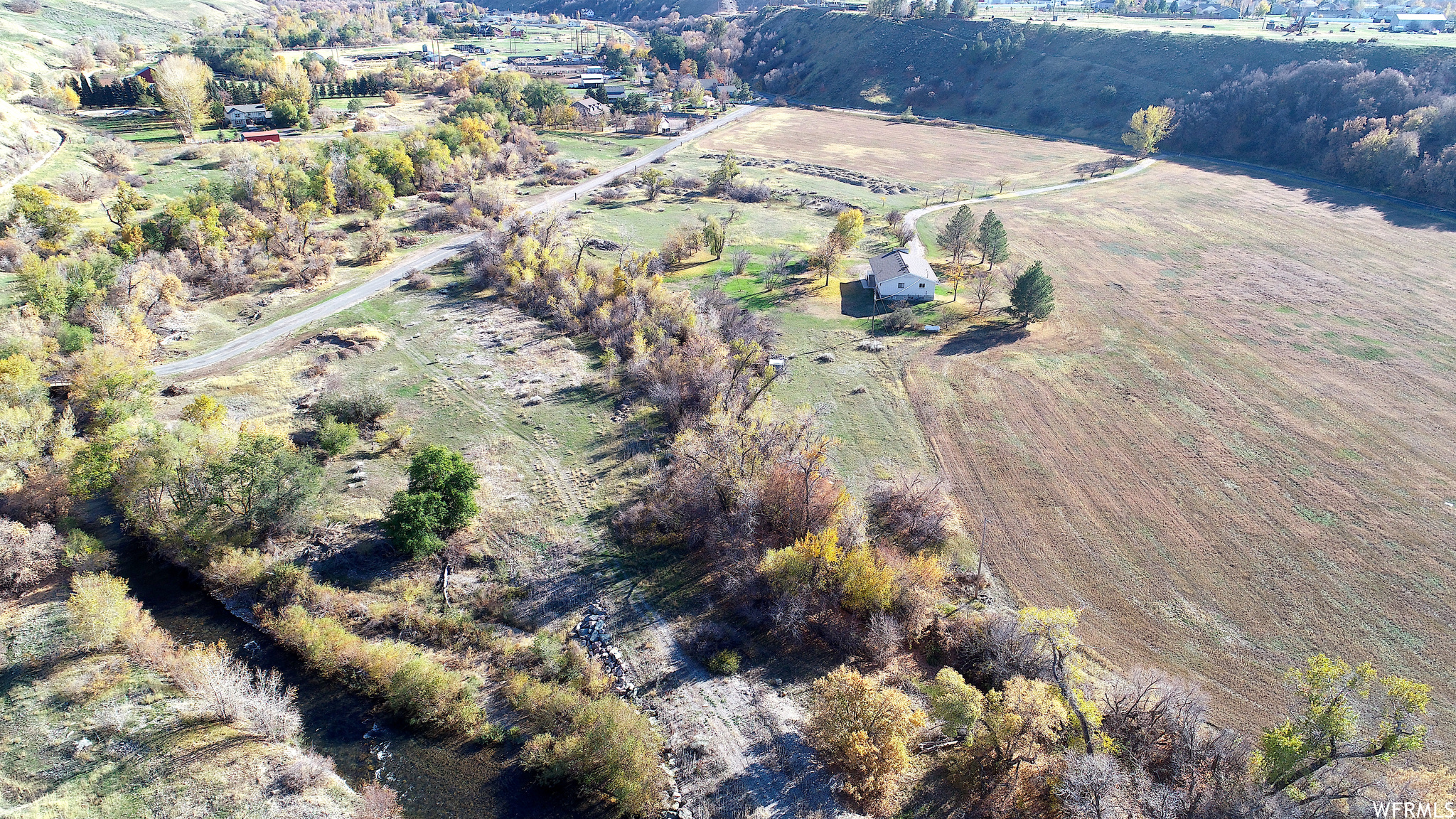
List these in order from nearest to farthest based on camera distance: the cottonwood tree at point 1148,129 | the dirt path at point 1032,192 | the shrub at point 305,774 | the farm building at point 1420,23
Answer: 1. the shrub at point 305,774
2. the dirt path at point 1032,192
3. the cottonwood tree at point 1148,129
4. the farm building at point 1420,23

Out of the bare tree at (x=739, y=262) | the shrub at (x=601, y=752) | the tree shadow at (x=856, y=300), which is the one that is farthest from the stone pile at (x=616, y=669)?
the bare tree at (x=739, y=262)

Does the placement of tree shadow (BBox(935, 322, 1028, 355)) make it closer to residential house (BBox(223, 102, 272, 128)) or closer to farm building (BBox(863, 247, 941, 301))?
farm building (BBox(863, 247, 941, 301))

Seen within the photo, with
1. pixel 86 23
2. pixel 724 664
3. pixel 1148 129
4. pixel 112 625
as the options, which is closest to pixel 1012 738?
pixel 724 664

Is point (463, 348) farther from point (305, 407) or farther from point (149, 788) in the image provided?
point (149, 788)

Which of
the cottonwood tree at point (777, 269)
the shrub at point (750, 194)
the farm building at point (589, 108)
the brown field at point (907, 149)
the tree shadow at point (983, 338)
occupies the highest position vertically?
the farm building at point (589, 108)

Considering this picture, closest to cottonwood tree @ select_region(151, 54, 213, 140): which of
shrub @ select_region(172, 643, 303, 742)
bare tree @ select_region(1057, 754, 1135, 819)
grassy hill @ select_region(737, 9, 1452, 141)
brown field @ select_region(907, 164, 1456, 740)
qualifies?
shrub @ select_region(172, 643, 303, 742)

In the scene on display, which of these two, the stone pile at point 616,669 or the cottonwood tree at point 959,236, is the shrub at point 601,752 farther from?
the cottonwood tree at point 959,236

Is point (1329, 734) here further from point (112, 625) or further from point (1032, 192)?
point (1032, 192)
